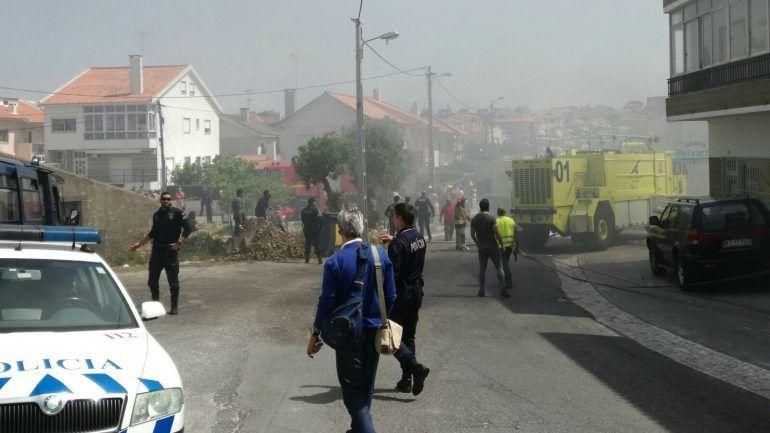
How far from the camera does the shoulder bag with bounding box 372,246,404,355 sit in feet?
18.3

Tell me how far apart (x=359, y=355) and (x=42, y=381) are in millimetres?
1904

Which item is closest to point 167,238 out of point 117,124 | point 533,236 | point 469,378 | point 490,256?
point 490,256

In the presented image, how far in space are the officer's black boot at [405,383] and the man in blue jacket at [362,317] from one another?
1905mm

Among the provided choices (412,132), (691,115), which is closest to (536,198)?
(691,115)

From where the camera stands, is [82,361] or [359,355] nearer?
[82,361]

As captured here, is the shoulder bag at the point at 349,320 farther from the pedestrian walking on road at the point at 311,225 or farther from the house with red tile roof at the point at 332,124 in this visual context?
the house with red tile roof at the point at 332,124

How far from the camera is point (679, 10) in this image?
2161 centimetres

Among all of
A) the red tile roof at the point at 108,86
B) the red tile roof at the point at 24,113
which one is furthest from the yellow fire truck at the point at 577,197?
the red tile roof at the point at 24,113

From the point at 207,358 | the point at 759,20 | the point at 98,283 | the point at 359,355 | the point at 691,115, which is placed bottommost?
the point at 207,358

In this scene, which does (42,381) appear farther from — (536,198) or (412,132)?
(412,132)

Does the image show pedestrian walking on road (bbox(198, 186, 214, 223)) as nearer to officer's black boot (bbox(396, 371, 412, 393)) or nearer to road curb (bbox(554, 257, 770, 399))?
road curb (bbox(554, 257, 770, 399))

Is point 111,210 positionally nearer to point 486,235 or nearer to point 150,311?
point 486,235

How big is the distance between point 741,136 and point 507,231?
26.1 feet

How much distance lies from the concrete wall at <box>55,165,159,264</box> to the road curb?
11536 millimetres
